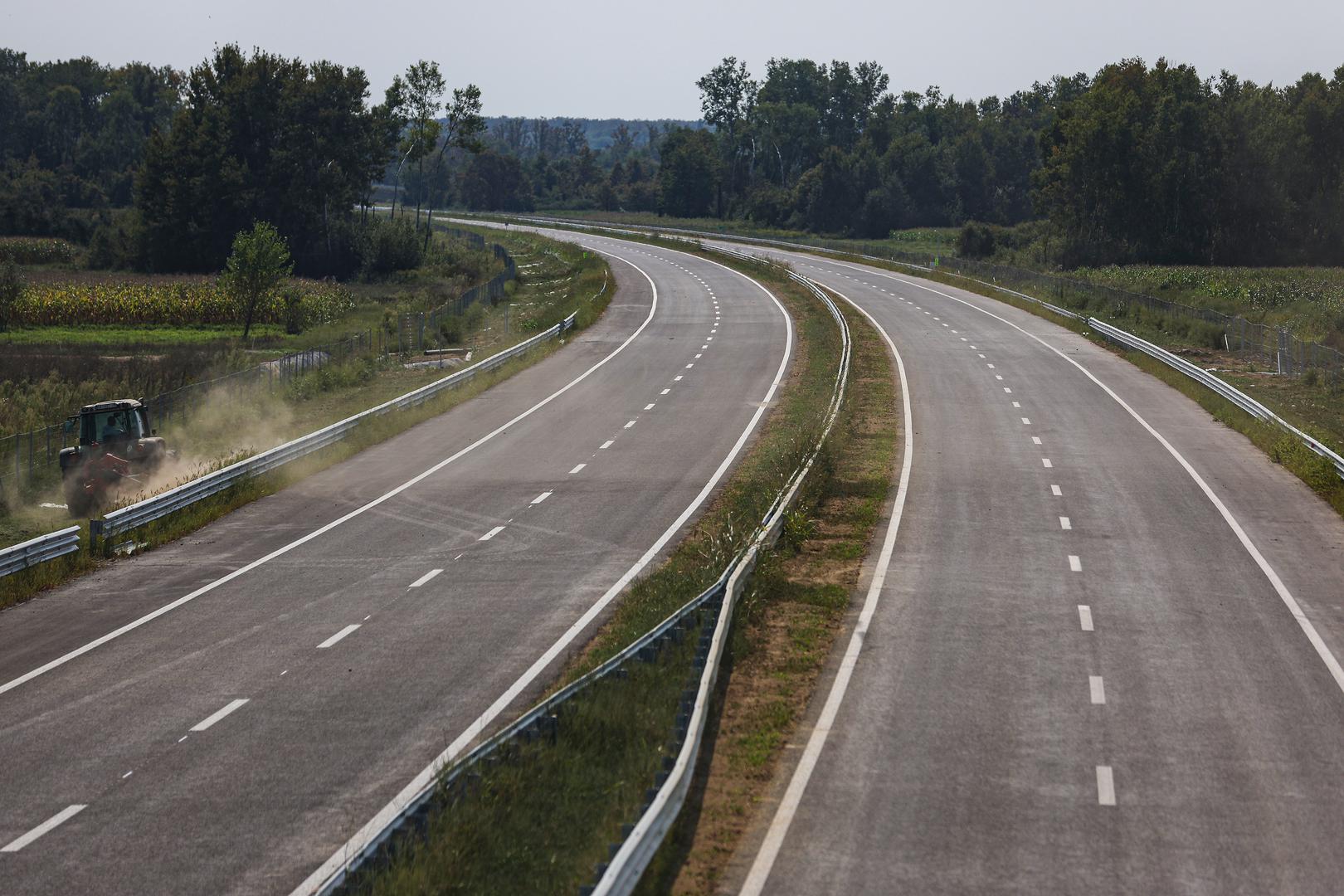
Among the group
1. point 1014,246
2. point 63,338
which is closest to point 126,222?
point 63,338

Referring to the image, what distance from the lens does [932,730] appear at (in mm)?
14523

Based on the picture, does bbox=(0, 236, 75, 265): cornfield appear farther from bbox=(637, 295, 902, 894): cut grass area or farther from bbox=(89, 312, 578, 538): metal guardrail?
bbox=(637, 295, 902, 894): cut grass area

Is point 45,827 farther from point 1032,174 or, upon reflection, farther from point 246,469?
point 1032,174

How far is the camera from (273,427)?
121 feet

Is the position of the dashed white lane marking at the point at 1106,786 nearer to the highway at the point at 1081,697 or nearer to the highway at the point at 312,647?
the highway at the point at 1081,697

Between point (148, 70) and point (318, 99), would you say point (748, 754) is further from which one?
point (148, 70)

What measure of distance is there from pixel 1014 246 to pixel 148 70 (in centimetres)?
12812

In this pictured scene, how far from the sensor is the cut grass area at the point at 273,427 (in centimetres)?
2547

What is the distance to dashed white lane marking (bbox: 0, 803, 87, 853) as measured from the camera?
38.4 feet

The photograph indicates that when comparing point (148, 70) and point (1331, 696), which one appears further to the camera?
point (148, 70)

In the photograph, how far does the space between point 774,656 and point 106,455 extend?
1687 centimetres

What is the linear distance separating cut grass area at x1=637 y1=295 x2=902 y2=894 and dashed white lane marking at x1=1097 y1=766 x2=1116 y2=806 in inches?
127

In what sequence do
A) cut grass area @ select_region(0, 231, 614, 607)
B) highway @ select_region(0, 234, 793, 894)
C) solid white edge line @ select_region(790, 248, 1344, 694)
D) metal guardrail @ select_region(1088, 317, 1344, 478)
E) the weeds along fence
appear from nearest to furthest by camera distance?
highway @ select_region(0, 234, 793, 894)
solid white edge line @ select_region(790, 248, 1344, 694)
cut grass area @ select_region(0, 231, 614, 607)
metal guardrail @ select_region(1088, 317, 1344, 478)
the weeds along fence

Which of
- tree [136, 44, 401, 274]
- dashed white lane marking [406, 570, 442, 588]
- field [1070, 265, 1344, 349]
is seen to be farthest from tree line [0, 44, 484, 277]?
dashed white lane marking [406, 570, 442, 588]
